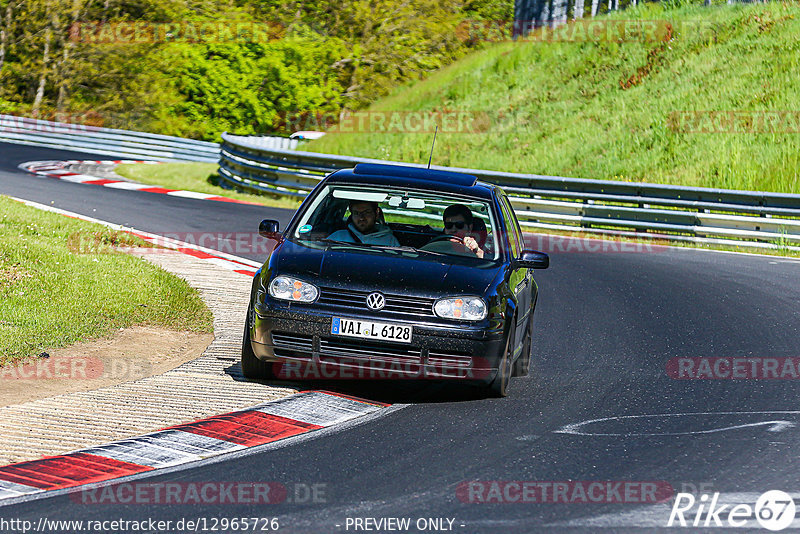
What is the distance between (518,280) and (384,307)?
61.4 inches

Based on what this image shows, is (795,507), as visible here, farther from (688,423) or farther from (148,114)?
(148,114)

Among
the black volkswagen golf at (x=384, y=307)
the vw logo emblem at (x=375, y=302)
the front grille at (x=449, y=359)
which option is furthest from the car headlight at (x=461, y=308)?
the vw logo emblem at (x=375, y=302)

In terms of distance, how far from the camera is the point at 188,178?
28.3 metres

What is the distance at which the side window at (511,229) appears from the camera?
29.2 feet

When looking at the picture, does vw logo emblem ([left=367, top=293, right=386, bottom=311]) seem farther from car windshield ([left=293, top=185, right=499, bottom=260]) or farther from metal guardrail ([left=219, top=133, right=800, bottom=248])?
metal guardrail ([left=219, top=133, right=800, bottom=248])

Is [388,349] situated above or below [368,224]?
below

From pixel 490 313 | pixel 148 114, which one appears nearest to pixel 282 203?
pixel 490 313

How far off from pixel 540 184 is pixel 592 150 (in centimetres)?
777

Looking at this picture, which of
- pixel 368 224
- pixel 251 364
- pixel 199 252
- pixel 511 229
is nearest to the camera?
pixel 251 364

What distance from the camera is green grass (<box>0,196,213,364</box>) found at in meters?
9.18

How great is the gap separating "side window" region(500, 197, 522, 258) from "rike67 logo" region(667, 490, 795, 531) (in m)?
3.50

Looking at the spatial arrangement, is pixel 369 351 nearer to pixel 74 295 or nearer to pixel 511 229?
pixel 511 229

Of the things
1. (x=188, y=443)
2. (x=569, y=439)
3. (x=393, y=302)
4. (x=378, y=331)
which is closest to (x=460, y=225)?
(x=393, y=302)

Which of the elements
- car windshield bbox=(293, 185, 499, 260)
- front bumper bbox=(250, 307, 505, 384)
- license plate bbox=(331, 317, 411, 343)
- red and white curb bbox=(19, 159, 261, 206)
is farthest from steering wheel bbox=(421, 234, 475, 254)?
red and white curb bbox=(19, 159, 261, 206)
